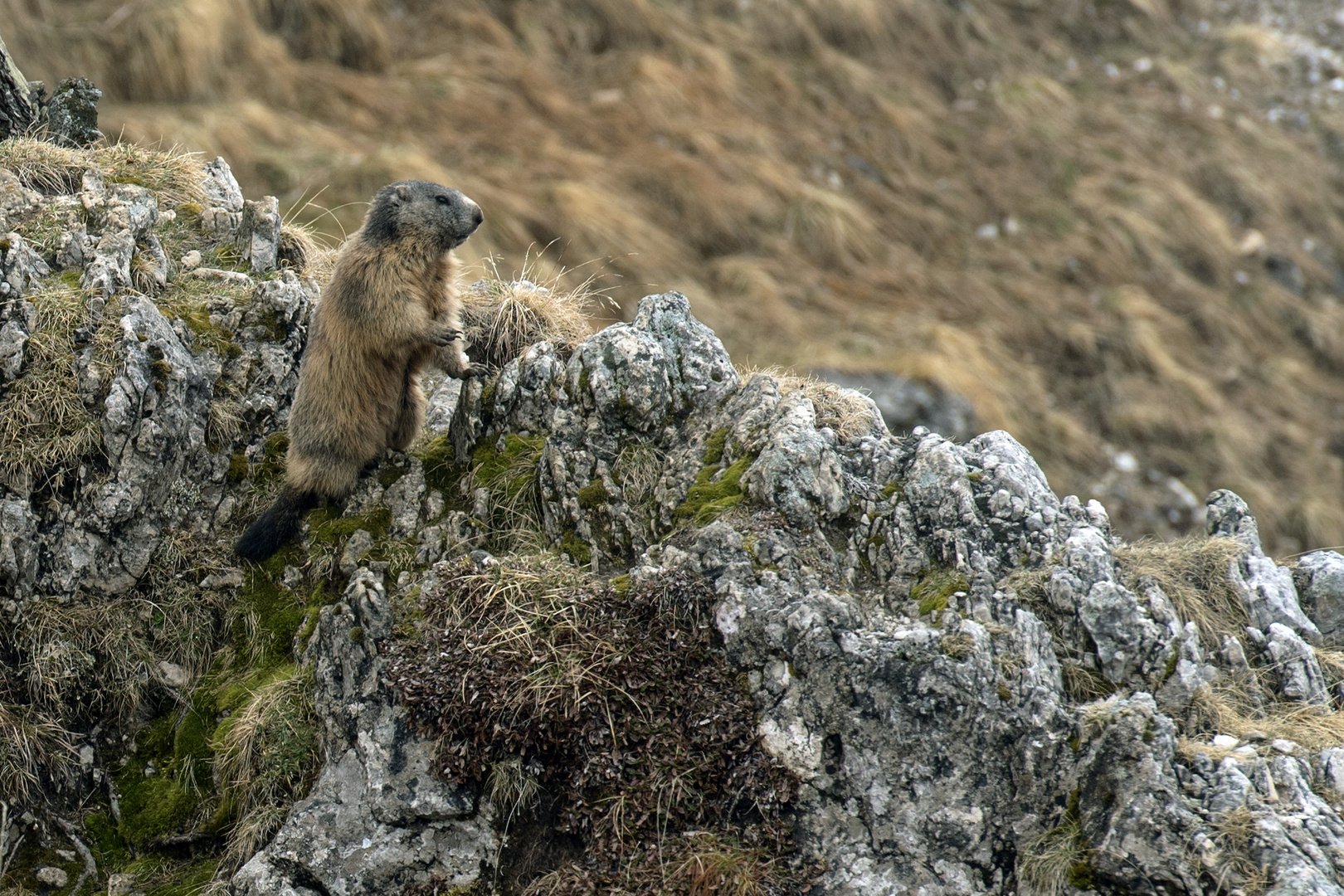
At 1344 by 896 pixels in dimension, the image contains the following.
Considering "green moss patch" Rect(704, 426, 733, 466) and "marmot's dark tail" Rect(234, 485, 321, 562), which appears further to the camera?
"marmot's dark tail" Rect(234, 485, 321, 562)

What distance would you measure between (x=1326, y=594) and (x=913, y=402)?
826cm

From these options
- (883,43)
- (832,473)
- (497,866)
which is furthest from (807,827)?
(883,43)

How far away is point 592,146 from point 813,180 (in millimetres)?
3909

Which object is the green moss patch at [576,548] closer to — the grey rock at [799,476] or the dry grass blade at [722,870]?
the grey rock at [799,476]

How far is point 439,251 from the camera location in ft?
22.5

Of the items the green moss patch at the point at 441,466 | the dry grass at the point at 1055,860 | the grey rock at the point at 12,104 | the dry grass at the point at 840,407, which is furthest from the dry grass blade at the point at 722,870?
the grey rock at the point at 12,104

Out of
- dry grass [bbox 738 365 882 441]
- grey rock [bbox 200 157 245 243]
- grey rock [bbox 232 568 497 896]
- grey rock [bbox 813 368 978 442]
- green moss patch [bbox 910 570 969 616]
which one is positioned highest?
dry grass [bbox 738 365 882 441]

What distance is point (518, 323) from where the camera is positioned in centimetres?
734

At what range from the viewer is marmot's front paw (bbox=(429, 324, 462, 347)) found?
21.7ft

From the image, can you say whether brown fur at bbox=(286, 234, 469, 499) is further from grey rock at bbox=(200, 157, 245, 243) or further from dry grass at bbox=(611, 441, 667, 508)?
grey rock at bbox=(200, 157, 245, 243)

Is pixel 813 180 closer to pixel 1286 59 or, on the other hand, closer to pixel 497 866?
pixel 1286 59

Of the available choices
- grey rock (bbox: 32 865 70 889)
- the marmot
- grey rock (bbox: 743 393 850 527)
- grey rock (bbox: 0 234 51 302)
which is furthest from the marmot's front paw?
grey rock (bbox: 32 865 70 889)

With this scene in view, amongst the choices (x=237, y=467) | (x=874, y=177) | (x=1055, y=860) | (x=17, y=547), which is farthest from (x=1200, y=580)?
(x=874, y=177)

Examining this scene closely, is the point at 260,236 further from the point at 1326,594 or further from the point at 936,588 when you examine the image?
the point at 1326,594
